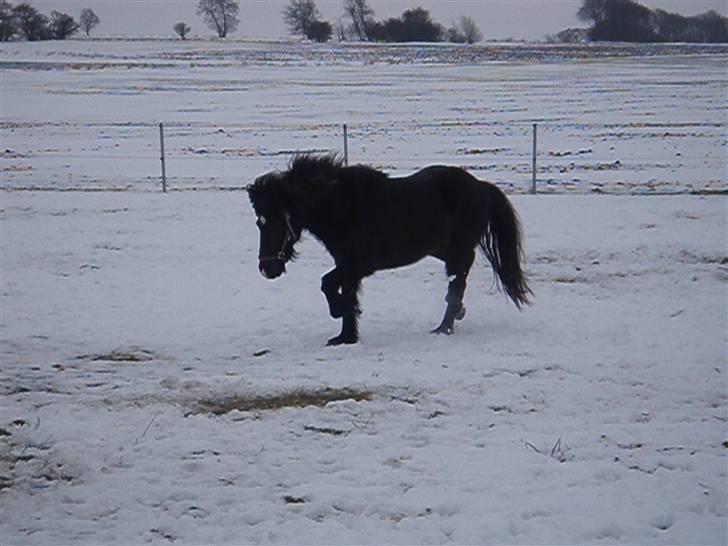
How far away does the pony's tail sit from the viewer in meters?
7.27

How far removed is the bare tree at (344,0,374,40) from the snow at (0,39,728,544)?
85688mm

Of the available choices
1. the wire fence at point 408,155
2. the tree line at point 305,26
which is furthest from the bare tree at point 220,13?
the wire fence at point 408,155

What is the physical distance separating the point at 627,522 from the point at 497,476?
27.0 inches

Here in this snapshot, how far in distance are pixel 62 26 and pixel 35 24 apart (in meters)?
5.98

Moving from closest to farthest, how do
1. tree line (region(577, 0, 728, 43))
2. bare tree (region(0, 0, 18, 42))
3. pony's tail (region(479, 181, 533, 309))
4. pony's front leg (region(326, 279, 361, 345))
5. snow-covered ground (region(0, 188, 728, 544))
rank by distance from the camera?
snow-covered ground (region(0, 188, 728, 544))
pony's front leg (region(326, 279, 361, 345))
pony's tail (region(479, 181, 533, 309))
bare tree (region(0, 0, 18, 42))
tree line (region(577, 0, 728, 43))

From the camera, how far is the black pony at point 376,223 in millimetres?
6535

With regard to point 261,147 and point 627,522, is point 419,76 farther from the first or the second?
point 627,522

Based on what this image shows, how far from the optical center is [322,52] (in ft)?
230

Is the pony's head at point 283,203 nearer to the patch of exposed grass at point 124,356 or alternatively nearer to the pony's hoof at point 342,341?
the pony's hoof at point 342,341

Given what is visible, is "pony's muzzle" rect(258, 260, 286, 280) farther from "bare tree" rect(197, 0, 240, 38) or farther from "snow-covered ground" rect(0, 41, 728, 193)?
"bare tree" rect(197, 0, 240, 38)

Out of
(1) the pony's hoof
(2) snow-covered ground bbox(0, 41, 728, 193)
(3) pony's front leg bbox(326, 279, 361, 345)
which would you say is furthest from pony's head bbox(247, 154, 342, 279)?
(2) snow-covered ground bbox(0, 41, 728, 193)

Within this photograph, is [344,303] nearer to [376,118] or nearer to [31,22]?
[376,118]

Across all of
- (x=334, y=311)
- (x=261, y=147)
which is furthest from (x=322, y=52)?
(x=334, y=311)

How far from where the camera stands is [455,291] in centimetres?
708
